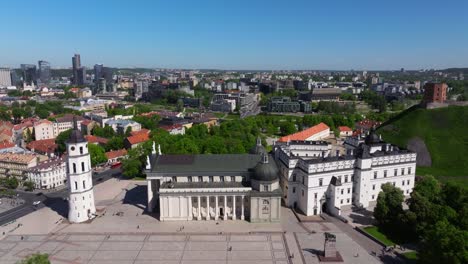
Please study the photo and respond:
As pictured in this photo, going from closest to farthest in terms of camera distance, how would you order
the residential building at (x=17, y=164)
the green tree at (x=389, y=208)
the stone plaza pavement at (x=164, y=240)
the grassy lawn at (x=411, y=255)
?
the grassy lawn at (x=411, y=255), the stone plaza pavement at (x=164, y=240), the green tree at (x=389, y=208), the residential building at (x=17, y=164)

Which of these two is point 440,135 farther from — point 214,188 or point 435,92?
point 214,188

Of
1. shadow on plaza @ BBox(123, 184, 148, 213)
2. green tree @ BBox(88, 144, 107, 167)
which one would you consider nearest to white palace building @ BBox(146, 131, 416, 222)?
shadow on plaza @ BBox(123, 184, 148, 213)

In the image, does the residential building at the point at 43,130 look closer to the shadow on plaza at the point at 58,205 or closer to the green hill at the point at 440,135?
the shadow on plaza at the point at 58,205

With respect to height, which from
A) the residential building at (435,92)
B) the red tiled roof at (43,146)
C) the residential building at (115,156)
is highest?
the residential building at (435,92)

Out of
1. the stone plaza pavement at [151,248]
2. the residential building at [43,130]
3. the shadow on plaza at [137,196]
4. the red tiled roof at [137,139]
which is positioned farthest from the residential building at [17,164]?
the residential building at [43,130]

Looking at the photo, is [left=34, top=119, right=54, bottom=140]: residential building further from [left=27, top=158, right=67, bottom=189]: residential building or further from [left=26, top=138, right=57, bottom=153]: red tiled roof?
[left=27, top=158, right=67, bottom=189]: residential building

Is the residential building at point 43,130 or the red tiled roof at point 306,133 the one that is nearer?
the red tiled roof at point 306,133

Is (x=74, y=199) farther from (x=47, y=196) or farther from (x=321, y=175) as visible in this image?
(x=321, y=175)
